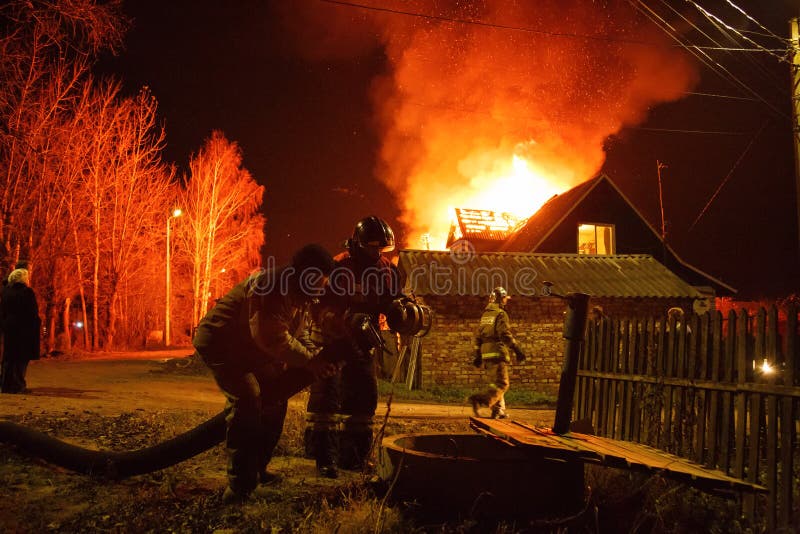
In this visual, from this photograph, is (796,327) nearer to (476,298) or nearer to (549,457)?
(549,457)

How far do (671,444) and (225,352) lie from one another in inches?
165

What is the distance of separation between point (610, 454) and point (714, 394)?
207 cm

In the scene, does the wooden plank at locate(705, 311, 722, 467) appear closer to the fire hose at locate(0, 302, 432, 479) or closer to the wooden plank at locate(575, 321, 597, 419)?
the wooden plank at locate(575, 321, 597, 419)

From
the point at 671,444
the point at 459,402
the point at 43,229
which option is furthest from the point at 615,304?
the point at 43,229

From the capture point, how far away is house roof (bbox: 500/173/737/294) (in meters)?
23.4

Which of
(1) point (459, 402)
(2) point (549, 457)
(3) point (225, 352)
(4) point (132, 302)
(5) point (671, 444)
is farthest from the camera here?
(4) point (132, 302)

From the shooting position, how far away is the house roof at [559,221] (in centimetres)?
2336

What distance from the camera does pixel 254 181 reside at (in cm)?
3719

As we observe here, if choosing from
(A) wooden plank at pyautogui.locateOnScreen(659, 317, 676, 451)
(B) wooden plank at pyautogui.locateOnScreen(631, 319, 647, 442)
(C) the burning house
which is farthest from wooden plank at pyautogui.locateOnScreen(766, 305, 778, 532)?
(C) the burning house

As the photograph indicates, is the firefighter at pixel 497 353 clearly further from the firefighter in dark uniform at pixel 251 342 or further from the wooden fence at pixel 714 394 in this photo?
the firefighter in dark uniform at pixel 251 342

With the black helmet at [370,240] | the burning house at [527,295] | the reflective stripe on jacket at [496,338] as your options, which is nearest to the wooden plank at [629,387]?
the reflective stripe on jacket at [496,338]

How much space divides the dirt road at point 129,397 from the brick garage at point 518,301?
3.53 meters

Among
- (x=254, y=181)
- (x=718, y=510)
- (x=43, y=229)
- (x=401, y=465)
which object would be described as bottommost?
(x=718, y=510)

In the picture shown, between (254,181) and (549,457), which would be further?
(254,181)
